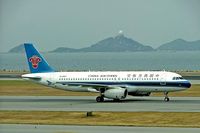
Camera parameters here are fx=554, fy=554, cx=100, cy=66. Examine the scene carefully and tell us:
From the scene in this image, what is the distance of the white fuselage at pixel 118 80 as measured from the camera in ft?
176

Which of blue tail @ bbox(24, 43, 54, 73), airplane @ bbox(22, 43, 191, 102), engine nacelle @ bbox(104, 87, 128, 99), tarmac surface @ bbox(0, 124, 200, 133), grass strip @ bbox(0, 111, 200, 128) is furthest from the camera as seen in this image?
blue tail @ bbox(24, 43, 54, 73)

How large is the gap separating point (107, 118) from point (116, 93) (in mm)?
15814

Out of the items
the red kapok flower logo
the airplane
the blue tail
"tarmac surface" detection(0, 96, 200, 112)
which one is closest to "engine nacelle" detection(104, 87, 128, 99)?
the airplane

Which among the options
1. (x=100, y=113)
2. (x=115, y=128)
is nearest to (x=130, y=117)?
(x=100, y=113)

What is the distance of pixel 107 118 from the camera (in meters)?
37.7

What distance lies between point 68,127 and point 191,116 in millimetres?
10256

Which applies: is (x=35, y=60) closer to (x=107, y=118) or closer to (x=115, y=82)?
(x=115, y=82)

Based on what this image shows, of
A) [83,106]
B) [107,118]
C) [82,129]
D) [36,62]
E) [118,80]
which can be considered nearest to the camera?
[82,129]

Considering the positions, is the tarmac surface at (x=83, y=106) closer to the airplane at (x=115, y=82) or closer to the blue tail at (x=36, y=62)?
the airplane at (x=115, y=82)

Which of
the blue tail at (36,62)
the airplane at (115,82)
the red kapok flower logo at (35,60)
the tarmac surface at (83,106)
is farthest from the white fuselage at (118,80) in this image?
the tarmac surface at (83,106)

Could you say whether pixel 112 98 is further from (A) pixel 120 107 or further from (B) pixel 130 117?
(B) pixel 130 117

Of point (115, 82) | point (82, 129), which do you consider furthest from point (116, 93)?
point (82, 129)

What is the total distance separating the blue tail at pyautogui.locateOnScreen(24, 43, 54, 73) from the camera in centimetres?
5991

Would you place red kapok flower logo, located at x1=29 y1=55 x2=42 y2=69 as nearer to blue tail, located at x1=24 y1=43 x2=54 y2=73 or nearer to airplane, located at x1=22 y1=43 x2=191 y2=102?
blue tail, located at x1=24 y1=43 x2=54 y2=73
